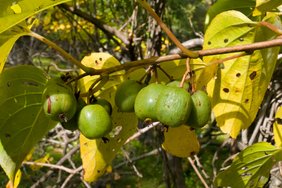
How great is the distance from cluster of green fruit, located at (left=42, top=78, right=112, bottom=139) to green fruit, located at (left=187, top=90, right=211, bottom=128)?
164mm

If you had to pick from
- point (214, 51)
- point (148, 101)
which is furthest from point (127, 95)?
point (214, 51)

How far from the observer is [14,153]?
40.4 inches

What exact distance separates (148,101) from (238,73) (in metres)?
0.37

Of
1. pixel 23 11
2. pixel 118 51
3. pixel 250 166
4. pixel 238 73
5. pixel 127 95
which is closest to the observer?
pixel 23 11

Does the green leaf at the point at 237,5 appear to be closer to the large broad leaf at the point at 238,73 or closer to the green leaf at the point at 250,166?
the large broad leaf at the point at 238,73

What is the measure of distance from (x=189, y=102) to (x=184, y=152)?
401mm

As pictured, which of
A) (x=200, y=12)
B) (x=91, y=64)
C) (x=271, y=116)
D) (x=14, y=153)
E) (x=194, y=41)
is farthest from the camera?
(x=200, y=12)

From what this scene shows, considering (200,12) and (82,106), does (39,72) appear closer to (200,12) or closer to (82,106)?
(82,106)

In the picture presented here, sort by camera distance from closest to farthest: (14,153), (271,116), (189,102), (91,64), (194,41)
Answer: (189,102) → (14,153) → (91,64) → (271,116) → (194,41)

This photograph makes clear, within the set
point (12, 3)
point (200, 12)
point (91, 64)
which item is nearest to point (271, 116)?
point (91, 64)

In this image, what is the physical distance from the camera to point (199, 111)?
0.88 metres

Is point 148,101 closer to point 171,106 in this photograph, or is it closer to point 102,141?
point 171,106

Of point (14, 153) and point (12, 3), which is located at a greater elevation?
point (12, 3)

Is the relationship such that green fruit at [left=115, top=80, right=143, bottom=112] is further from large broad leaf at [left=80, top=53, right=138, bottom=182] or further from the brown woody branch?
large broad leaf at [left=80, top=53, right=138, bottom=182]
